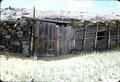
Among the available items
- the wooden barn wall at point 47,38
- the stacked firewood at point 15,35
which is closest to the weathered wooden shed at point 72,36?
the wooden barn wall at point 47,38

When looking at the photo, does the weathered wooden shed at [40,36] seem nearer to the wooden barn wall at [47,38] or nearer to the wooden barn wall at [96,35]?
the wooden barn wall at [47,38]

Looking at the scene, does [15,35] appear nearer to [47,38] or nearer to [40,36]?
[40,36]

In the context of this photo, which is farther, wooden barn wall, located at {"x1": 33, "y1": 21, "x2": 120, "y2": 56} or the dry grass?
wooden barn wall, located at {"x1": 33, "y1": 21, "x2": 120, "y2": 56}

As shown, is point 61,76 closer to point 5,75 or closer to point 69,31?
point 5,75

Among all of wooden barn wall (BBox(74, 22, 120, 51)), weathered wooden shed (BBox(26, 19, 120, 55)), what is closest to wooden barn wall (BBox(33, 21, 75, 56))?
weathered wooden shed (BBox(26, 19, 120, 55))

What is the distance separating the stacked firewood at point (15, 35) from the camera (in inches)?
623

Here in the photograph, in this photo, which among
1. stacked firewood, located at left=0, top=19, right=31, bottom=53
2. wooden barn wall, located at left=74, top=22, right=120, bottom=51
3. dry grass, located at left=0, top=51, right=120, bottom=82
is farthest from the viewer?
wooden barn wall, located at left=74, top=22, right=120, bottom=51

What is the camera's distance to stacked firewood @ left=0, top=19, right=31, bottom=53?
15.8 metres

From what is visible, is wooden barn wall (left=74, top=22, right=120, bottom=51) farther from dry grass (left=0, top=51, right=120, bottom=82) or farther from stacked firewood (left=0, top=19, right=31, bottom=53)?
dry grass (left=0, top=51, right=120, bottom=82)

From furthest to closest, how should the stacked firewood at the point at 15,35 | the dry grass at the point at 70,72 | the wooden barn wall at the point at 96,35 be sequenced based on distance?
the wooden barn wall at the point at 96,35, the stacked firewood at the point at 15,35, the dry grass at the point at 70,72

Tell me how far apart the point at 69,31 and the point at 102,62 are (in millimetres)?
4052

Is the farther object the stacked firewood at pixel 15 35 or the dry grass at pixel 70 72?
the stacked firewood at pixel 15 35

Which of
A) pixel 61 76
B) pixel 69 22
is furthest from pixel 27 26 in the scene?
pixel 61 76

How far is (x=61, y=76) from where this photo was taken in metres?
10.0
